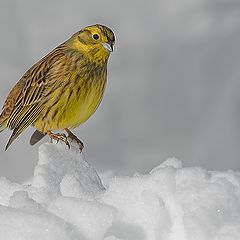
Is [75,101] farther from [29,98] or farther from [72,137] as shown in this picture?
→ [29,98]

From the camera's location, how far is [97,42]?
12.2 ft

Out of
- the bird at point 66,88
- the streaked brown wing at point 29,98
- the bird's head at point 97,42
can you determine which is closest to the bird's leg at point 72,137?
the bird at point 66,88

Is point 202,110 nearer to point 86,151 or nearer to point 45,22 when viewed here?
point 86,151

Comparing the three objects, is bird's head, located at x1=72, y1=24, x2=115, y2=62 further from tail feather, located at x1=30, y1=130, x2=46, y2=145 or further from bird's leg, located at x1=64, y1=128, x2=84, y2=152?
tail feather, located at x1=30, y1=130, x2=46, y2=145

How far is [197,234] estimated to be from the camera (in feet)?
6.30

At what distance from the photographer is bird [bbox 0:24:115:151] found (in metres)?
3.61

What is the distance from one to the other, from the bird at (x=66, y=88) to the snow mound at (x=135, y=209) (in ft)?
4.24

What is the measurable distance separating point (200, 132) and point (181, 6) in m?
1.45

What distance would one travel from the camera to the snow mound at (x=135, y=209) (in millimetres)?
1916

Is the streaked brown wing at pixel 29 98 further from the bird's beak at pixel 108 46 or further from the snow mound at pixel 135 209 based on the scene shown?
the snow mound at pixel 135 209

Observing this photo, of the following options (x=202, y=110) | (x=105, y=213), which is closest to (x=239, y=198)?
(x=105, y=213)

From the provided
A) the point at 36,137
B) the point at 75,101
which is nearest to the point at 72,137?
the point at 75,101

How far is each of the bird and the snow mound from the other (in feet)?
4.24

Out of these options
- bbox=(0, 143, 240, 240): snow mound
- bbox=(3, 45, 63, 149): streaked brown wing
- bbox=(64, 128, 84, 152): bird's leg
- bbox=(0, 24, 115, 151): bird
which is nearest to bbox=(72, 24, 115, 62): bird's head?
bbox=(0, 24, 115, 151): bird
